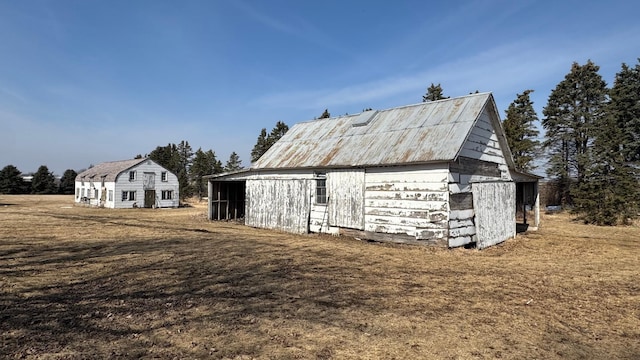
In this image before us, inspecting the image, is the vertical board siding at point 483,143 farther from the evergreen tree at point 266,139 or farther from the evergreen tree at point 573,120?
the evergreen tree at point 266,139

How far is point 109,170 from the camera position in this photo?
43.6 meters

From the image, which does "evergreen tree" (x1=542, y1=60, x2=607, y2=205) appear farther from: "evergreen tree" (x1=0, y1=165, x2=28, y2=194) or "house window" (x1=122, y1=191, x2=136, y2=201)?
"evergreen tree" (x1=0, y1=165, x2=28, y2=194)

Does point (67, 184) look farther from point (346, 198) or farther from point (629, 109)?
point (629, 109)

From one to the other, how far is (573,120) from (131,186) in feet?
154

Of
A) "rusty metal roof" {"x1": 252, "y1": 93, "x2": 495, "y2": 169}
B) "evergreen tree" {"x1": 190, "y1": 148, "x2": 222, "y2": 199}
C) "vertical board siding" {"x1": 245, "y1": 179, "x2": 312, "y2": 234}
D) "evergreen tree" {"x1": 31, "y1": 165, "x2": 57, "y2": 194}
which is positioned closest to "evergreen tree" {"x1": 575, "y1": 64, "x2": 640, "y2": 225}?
"rusty metal roof" {"x1": 252, "y1": 93, "x2": 495, "y2": 169}

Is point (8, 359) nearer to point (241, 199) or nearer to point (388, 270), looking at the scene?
point (388, 270)

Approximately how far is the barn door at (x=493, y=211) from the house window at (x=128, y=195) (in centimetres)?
3710

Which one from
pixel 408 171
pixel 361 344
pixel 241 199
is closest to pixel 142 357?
pixel 361 344

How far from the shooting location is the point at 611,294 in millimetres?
7828

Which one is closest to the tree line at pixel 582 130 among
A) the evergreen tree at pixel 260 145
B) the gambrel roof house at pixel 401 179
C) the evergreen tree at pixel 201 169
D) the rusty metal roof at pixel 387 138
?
the gambrel roof house at pixel 401 179

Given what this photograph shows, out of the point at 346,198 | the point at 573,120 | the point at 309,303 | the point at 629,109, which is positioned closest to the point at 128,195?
the point at 346,198

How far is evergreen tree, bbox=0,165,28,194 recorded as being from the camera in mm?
66438

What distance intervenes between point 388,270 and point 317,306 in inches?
152

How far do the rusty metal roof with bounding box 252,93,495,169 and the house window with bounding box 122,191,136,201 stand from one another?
25.8 meters
